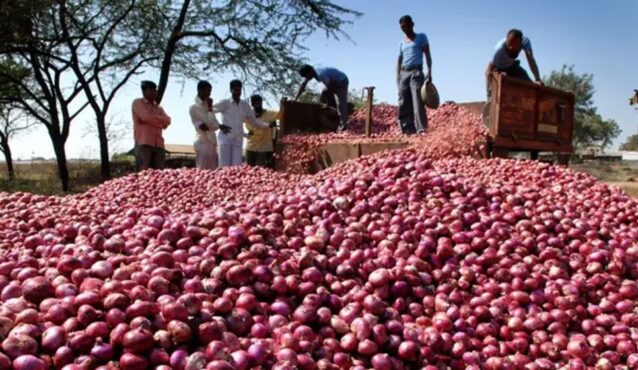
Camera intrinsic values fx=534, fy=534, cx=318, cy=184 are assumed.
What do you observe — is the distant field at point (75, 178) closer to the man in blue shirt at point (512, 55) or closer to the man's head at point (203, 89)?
the man's head at point (203, 89)

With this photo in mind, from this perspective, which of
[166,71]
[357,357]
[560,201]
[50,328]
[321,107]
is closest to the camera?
[50,328]

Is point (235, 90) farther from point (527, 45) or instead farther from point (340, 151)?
point (527, 45)

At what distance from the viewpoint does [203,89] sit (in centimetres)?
782

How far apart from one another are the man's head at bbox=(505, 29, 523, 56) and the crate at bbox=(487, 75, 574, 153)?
795mm

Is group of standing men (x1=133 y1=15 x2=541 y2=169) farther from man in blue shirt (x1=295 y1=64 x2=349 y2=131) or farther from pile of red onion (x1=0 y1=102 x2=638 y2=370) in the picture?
pile of red onion (x1=0 y1=102 x2=638 y2=370)

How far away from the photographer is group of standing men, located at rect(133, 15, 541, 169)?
23.6 feet

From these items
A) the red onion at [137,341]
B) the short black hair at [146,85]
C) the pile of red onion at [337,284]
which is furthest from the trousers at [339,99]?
the red onion at [137,341]

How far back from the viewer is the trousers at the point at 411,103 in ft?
24.4

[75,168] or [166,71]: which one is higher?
[166,71]

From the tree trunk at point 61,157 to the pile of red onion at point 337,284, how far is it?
13.9 m

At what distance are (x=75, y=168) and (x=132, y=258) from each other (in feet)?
83.1

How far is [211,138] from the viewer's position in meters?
8.28

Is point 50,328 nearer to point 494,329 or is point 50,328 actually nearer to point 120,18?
point 494,329

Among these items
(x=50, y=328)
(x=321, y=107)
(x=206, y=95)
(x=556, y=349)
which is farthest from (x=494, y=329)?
(x=321, y=107)
